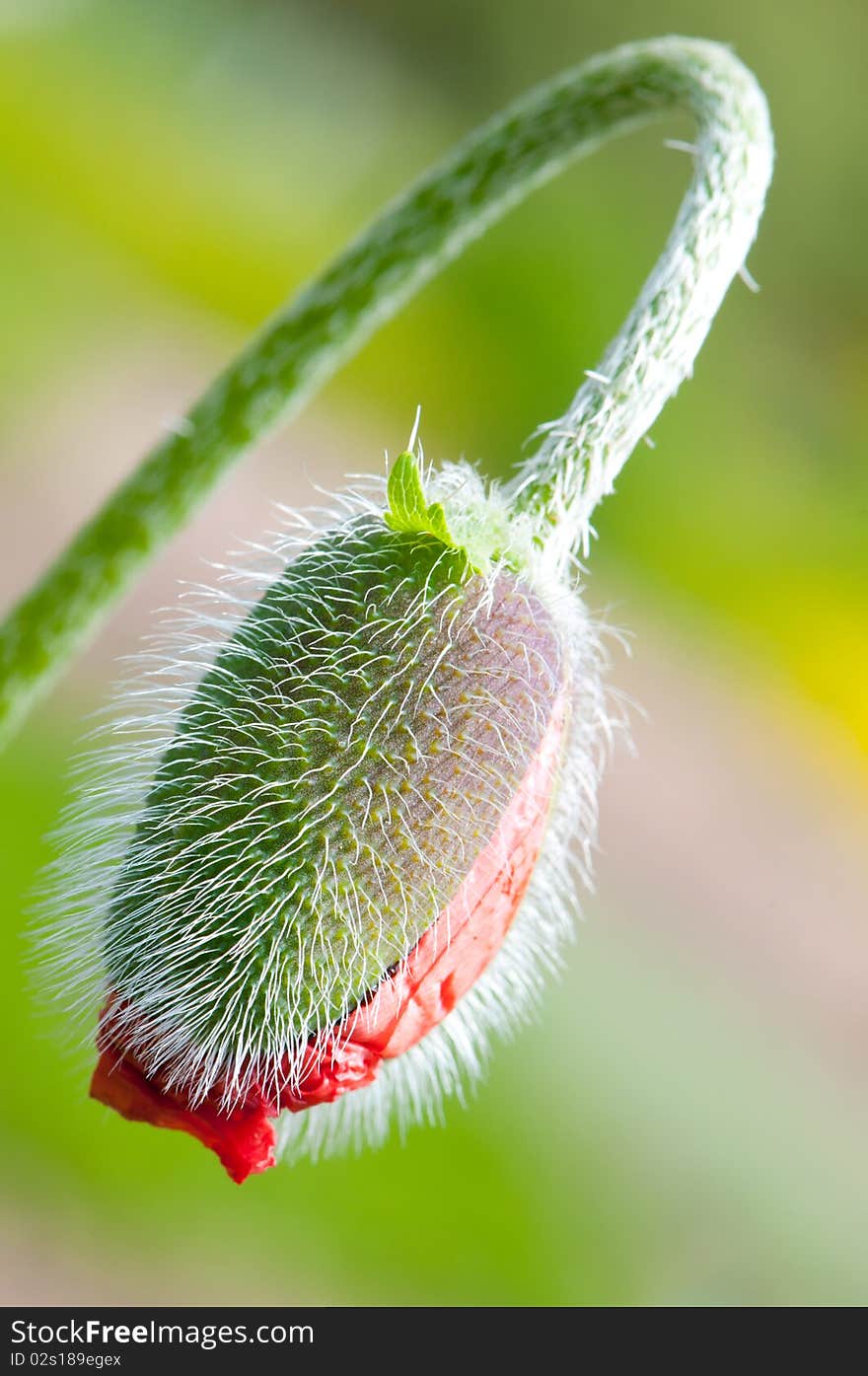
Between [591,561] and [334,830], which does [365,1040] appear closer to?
[334,830]

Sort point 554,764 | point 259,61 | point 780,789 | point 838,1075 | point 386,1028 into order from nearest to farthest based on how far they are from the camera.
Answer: point 386,1028
point 554,764
point 838,1075
point 780,789
point 259,61

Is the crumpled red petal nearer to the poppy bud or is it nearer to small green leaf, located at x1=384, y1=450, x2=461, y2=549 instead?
the poppy bud

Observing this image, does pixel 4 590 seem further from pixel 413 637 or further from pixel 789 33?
pixel 789 33

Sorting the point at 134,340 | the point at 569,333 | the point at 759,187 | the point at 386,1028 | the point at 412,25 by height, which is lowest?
the point at 386,1028

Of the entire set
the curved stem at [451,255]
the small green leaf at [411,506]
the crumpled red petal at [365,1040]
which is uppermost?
the curved stem at [451,255]

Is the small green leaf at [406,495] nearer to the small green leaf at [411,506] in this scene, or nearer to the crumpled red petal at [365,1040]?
the small green leaf at [411,506]

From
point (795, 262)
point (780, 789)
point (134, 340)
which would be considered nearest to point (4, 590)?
point (134, 340)

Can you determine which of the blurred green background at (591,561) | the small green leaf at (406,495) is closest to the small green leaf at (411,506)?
the small green leaf at (406,495)
